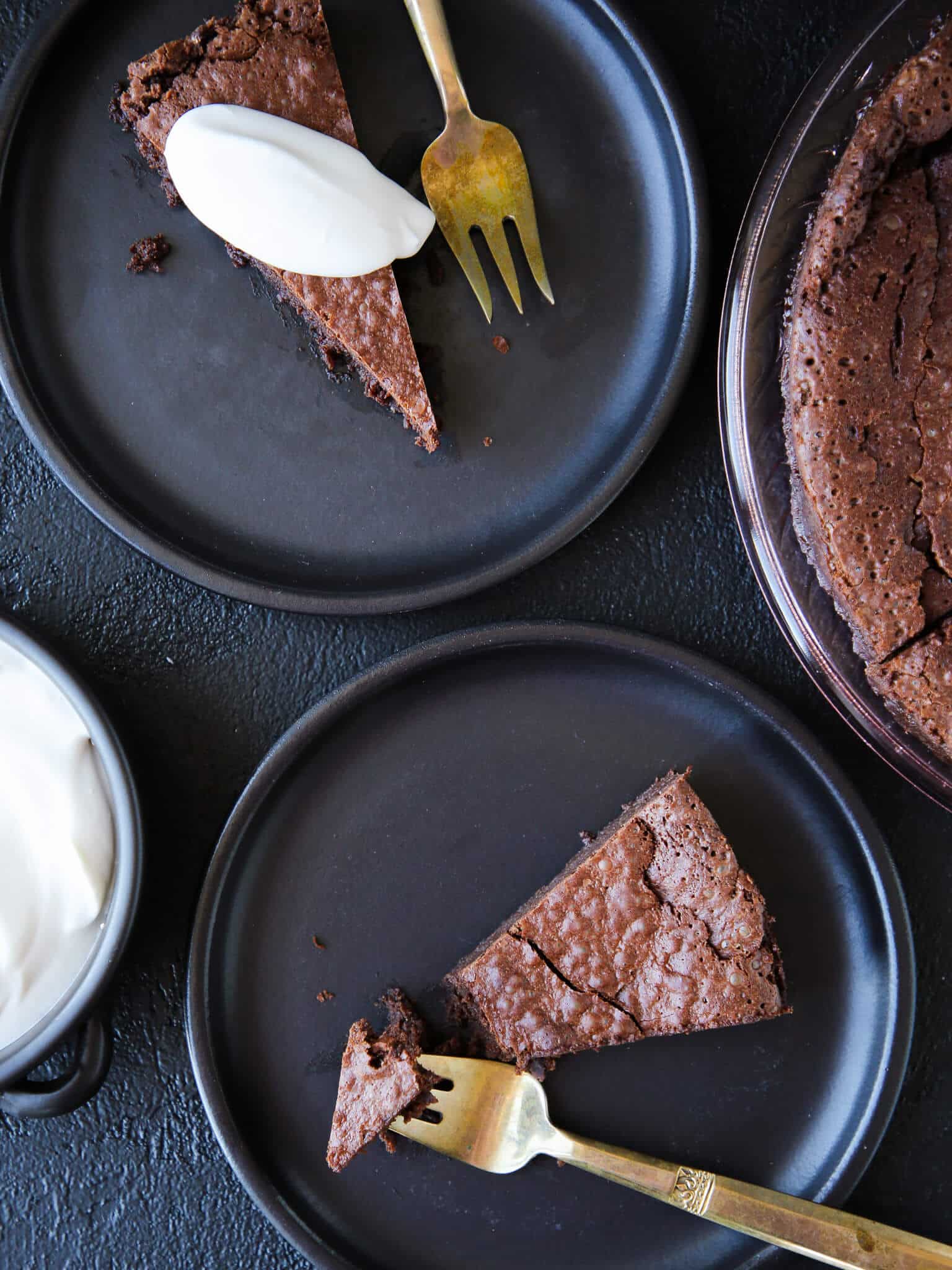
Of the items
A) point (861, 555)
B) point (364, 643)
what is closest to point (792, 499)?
point (861, 555)

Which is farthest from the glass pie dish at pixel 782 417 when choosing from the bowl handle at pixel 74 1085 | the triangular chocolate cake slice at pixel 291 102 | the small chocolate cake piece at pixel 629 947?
the bowl handle at pixel 74 1085

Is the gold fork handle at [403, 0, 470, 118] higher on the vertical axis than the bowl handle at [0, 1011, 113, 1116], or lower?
higher

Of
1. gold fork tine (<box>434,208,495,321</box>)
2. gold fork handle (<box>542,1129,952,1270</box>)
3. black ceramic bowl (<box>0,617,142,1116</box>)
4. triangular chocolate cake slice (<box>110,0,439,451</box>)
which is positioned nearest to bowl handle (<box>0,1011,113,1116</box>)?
black ceramic bowl (<box>0,617,142,1116</box>)

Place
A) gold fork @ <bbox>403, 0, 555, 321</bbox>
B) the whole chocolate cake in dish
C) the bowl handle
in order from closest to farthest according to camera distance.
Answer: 1. the whole chocolate cake in dish
2. the bowl handle
3. gold fork @ <bbox>403, 0, 555, 321</bbox>

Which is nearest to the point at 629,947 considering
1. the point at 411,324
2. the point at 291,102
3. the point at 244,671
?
the point at 244,671

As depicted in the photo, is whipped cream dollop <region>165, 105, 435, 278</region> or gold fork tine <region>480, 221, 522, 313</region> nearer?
whipped cream dollop <region>165, 105, 435, 278</region>

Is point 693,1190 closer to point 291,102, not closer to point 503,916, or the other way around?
point 503,916

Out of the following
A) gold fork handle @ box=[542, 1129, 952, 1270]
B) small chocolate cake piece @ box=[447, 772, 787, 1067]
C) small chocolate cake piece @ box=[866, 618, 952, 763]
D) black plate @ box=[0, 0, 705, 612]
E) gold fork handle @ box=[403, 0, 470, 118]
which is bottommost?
gold fork handle @ box=[542, 1129, 952, 1270]

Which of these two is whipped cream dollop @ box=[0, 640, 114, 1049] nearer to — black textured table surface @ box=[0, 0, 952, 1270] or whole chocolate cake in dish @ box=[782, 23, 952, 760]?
black textured table surface @ box=[0, 0, 952, 1270]
